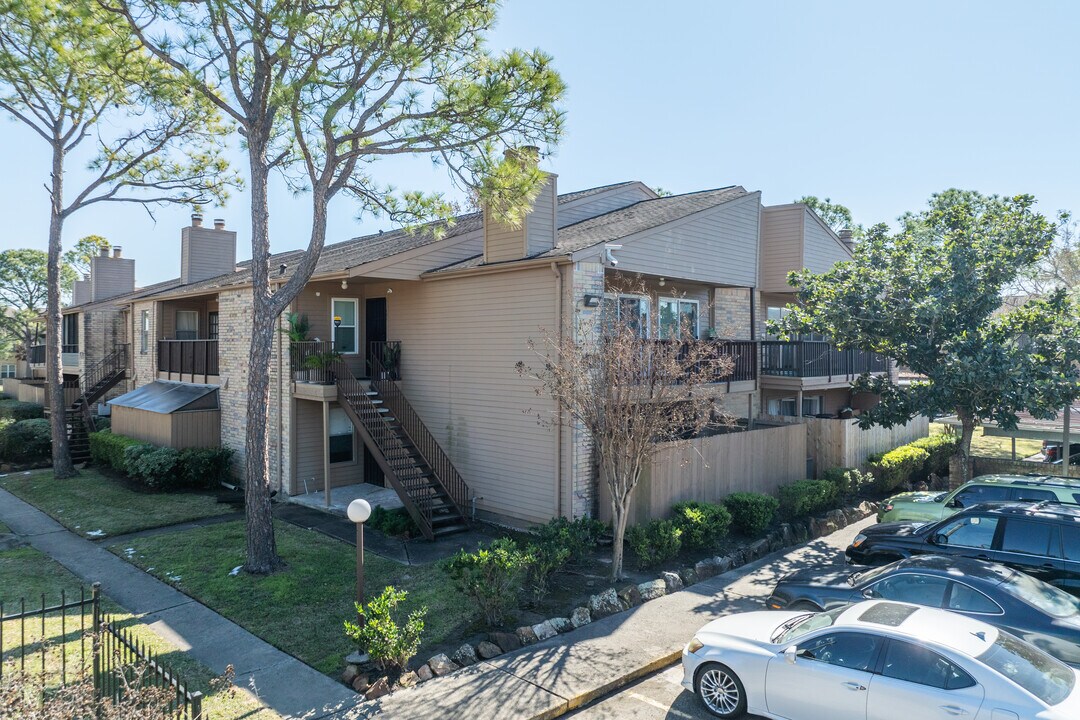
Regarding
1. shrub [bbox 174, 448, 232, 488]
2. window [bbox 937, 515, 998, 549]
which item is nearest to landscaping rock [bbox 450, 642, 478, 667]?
window [bbox 937, 515, 998, 549]

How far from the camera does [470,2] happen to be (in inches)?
489

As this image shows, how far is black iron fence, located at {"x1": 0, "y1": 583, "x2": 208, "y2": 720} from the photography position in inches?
250

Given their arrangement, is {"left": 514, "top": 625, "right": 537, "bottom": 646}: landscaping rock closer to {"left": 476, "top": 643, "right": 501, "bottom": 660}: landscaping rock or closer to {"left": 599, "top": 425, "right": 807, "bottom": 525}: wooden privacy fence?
{"left": 476, "top": 643, "right": 501, "bottom": 660}: landscaping rock

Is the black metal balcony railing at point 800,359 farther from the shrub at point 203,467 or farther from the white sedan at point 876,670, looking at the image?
the shrub at point 203,467

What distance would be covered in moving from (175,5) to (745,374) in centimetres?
1462

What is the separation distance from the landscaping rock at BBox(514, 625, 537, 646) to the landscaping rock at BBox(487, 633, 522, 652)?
0.20ft

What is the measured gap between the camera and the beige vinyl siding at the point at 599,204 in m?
19.2

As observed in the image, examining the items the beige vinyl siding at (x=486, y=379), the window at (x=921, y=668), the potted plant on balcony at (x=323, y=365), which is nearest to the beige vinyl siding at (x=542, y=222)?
the beige vinyl siding at (x=486, y=379)

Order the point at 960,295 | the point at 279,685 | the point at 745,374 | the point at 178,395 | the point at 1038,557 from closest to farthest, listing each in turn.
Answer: the point at 279,685
the point at 1038,557
the point at 960,295
the point at 745,374
the point at 178,395

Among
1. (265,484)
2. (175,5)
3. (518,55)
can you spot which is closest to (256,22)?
Answer: (175,5)

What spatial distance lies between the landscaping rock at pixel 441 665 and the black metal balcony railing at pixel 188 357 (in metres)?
15.9

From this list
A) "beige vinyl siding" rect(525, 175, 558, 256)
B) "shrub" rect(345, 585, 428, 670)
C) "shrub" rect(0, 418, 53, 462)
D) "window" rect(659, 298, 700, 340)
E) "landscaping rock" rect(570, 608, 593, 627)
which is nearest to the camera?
"shrub" rect(345, 585, 428, 670)

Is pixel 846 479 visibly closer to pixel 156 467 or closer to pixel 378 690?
pixel 378 690

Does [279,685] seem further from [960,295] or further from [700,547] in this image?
[960,295]
